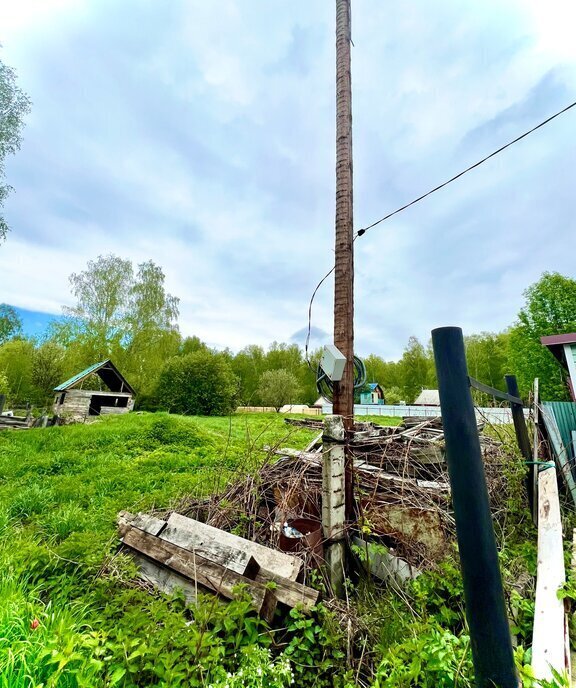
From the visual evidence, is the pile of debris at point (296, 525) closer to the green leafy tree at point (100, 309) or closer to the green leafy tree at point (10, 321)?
the green leafy tree at point (100, 309)

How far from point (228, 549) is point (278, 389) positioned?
32.3m

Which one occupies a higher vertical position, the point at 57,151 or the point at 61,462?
the point at 57,151

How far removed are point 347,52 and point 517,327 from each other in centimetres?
2456

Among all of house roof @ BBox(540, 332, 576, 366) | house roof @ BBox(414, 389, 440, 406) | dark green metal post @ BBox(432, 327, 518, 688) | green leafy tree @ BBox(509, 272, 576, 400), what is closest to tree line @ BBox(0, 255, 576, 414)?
green leafy tree @ BBox(509, 272, 576, 400)

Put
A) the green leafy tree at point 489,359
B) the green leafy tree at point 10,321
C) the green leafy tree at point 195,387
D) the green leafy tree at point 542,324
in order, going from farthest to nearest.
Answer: the green leafy tree at point 489,359
the green leafy tree at point 10,321
the green leafy tree at point 195,387
the green leafy tree at point 542,324

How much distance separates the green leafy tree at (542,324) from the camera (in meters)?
19.2

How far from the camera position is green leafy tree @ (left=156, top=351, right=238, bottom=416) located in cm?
2230

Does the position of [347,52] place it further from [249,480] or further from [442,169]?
[249,480]

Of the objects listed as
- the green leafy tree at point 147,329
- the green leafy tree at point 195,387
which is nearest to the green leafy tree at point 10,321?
the green leafy tree at point 147,329

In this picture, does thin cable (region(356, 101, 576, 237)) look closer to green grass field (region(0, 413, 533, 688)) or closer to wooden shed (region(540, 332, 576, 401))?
green grass field (region(0, 413, 533, 688))

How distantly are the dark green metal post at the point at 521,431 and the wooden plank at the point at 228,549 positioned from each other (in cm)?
243

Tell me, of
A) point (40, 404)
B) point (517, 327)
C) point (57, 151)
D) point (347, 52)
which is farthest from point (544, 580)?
point (40, 404)

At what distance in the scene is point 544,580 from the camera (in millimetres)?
2027

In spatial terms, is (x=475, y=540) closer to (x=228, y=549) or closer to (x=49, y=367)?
(x=228, y=549)
